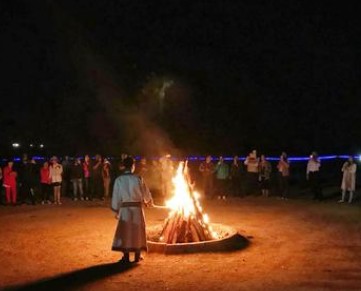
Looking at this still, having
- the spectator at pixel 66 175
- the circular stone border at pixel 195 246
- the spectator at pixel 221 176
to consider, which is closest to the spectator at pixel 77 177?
the spectator at pixel 66 175

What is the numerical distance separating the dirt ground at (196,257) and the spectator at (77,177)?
3.94 metres

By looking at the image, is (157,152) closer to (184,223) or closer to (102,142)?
(102,142)

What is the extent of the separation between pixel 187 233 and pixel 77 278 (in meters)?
2.90

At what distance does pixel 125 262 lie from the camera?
898cm

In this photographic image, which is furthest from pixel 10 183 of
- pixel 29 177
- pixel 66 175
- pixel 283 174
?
pixel 283 174

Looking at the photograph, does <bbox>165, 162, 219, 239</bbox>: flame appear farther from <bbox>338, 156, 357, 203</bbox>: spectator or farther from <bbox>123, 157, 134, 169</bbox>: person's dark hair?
<bbox>338, 156, 357, 203</bbox>: spectator

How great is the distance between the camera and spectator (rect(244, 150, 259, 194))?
798 inches

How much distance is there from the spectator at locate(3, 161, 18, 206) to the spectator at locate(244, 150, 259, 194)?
9158mm

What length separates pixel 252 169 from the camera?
2031 centimetres

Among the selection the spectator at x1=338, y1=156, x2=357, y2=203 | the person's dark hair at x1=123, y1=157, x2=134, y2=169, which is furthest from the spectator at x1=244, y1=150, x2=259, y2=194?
the person's dark hair at x1=123, y1=157, x2=134, y2=169

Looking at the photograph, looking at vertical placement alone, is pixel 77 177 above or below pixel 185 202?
above

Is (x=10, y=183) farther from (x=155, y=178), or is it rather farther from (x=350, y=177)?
(x=350, y=177)

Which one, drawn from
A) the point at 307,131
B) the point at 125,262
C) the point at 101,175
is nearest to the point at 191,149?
the point at 307,131

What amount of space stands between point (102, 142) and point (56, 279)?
25.9 metres
